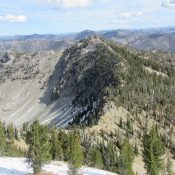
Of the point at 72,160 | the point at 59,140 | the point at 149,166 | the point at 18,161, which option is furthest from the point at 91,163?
the point at 72,160

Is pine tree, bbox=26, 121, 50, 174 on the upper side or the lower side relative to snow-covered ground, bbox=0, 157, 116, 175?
upper

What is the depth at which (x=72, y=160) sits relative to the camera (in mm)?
98938

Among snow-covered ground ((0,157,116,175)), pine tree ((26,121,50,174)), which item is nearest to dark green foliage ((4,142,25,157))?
snow-covered ground ((0,157,116,175))

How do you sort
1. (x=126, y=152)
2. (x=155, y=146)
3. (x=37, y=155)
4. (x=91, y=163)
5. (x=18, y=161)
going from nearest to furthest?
(x=37, y=155)
(x=18, y=161)
(x=155, y=146)
(x=126, y=152)
(x=91, y=163)

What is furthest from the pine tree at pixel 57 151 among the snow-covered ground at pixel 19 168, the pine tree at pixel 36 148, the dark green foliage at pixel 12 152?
the pine tree at pixel 36 148

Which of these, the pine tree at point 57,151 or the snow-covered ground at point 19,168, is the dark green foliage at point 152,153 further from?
the pine tree at point 57,151

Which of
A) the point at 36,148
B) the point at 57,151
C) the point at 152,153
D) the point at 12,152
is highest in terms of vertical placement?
the point at 36,148

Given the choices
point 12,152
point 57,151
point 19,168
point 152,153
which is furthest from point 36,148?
point 57,151

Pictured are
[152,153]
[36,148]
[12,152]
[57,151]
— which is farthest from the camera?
[57,151]

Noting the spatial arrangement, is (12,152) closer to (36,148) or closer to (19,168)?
Answer: (19,168)

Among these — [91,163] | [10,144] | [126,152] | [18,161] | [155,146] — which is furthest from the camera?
[10,144]

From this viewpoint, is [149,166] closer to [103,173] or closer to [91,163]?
[103,173]

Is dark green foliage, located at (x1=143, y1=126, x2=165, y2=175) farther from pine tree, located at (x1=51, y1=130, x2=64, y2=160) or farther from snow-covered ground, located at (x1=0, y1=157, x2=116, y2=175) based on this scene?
pine tree, located at (x1=51, y1=130, x2=64, y2=160)

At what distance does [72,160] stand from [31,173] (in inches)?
379
